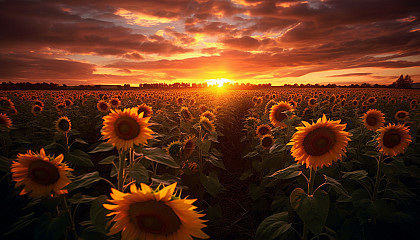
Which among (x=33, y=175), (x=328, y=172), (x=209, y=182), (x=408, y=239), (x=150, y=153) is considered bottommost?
(x=408, y=239)

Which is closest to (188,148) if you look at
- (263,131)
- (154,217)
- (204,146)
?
(204,146)

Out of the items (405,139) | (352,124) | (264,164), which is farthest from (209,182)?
(352,124)

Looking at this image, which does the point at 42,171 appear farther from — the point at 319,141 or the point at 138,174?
the point at 319,141

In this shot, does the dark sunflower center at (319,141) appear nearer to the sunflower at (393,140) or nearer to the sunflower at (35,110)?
the sunflower at (393,140)

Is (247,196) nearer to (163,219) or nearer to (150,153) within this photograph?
(150,153)

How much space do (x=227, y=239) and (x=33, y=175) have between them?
10.5ft

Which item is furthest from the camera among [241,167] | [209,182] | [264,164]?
[241,167]

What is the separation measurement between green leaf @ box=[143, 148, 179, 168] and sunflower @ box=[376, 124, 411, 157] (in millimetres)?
2901

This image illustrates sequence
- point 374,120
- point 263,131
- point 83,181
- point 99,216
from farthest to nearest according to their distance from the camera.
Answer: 1. point 263,131
2. point 374,120
3. point 83,181
4. point 99,216

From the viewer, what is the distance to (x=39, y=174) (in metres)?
2.05

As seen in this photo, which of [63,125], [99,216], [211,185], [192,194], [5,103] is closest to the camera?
[99,216]

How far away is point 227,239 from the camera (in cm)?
390

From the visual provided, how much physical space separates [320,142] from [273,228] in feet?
3.41

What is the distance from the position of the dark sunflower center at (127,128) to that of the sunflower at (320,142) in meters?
1.69
